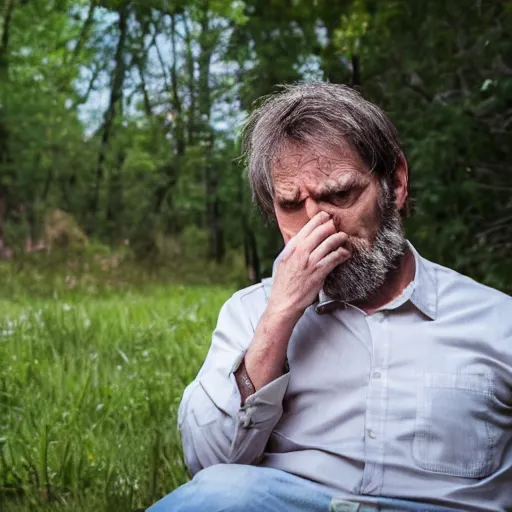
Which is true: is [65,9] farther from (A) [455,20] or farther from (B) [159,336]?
(A) [455,20]

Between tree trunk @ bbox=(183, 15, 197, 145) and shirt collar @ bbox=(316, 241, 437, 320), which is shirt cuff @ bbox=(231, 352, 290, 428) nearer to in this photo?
shirt collar @ bbox=(316, 241, 437, 320)

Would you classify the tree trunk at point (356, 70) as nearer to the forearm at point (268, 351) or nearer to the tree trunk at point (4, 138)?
the tree trunk at point (4, 138)

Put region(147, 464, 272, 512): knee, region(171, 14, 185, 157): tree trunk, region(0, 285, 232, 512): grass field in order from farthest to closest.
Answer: region(171, 14, 185, 157): tree trunk
region(0, 285, 232, 512): grass field
region(147, 464, 272, 512): knee

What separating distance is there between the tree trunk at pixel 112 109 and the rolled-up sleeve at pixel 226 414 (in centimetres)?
302

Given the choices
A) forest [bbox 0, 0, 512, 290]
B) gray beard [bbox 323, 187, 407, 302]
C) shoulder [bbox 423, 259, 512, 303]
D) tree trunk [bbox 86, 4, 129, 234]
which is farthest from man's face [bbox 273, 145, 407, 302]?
tree trunk [bbox 86, 4, 129, 234]

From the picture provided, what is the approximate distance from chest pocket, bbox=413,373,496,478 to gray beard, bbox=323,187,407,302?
0.93ft

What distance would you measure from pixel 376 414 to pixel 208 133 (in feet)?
13.0

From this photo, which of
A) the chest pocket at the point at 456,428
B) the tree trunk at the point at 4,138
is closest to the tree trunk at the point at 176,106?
the tree trunk at the point at 4,138

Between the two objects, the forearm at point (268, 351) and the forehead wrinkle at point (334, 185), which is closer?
the forearm at point (268, 351)

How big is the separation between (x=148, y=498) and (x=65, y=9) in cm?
288

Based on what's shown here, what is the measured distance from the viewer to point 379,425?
76.6 inches

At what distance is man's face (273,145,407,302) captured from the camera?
2.06 meters

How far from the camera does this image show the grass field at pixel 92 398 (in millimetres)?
3029

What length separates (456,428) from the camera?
1912mm
